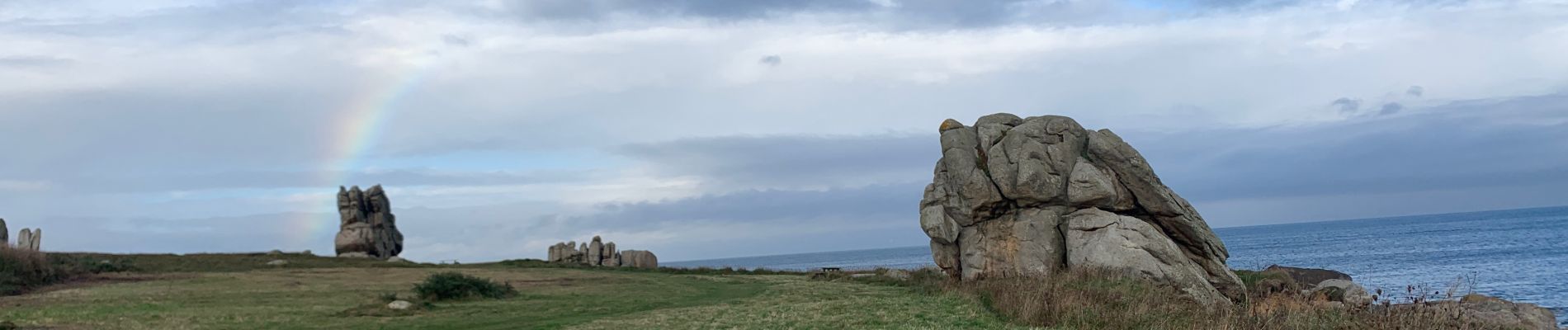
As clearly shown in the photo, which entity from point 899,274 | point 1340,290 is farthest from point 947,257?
point 1340,290

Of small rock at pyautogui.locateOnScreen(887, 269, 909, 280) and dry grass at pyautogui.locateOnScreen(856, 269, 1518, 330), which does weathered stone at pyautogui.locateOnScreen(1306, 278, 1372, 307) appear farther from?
small rock at pyautogui.locateOnScreen(887, 269, 909, 280)

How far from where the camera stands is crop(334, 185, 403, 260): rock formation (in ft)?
229

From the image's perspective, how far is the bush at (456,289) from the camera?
116ft

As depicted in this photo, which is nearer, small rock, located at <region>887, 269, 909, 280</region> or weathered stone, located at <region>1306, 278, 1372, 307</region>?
weathered stone, located at <region>1306, 278, 1372, 307</region>

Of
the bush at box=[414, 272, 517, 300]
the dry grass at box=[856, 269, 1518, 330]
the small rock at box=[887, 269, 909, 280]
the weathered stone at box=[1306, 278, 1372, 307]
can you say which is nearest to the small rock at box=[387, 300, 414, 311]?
the bush at box=[414, 272, 517, 300]

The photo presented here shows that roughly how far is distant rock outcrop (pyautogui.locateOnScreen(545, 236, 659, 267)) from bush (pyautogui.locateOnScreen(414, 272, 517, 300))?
1124 inches

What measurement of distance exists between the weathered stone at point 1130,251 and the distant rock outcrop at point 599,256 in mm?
37035

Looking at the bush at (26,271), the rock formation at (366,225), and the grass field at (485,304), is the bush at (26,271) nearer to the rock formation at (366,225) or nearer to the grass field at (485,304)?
the grass field at (485,304)

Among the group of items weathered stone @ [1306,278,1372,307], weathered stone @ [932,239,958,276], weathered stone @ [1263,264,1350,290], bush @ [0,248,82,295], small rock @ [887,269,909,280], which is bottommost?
weathered stone @ [1306,278,1372,307]

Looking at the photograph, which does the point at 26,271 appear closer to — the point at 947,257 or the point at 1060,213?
the point at 947,257

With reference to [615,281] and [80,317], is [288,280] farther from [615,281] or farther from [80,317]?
[80,317]

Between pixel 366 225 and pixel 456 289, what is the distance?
3859cm

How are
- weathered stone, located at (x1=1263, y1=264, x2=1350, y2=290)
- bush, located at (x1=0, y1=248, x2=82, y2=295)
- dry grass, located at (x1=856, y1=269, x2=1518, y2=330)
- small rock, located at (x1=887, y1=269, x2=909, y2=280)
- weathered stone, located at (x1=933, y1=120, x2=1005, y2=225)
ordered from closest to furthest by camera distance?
dry grass, located at (x1=856, y1=269, x2=1518, y2=330) < bush, located at (x1=0, y1=248, x2=82, y2=295) < weathered stone, located at (x1=933, y1=120, x2=1005, y2=225) < weathered stone, located at (x1=1263, y1=264, x2=1350, y2=290) < small rock, located at (x1=887, y1=269, x2=909, y2=280)

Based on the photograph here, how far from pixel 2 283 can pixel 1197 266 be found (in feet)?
125
